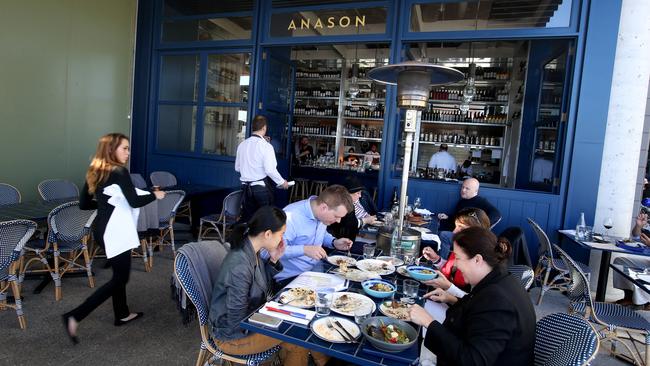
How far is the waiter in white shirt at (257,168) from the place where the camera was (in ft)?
16.0

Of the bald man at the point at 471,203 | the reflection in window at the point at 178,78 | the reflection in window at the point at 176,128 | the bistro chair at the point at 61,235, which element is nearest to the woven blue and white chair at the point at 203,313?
the bistro chair at the point at 61,235

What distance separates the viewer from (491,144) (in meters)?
8.23

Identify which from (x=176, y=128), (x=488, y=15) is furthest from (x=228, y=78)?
(x=488, y=15)

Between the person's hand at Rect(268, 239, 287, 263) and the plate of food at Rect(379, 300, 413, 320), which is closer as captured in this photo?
the plate of food at Rect(379, 300, 413, 320)

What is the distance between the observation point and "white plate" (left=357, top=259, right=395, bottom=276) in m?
2.30

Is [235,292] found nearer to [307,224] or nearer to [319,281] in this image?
[319,281]

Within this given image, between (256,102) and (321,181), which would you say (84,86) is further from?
(321,181)

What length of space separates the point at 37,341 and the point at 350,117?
7579 millimetres

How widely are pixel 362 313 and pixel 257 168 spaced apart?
3.46 m

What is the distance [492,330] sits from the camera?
1383 mm

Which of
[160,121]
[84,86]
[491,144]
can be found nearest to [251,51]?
[160,121]

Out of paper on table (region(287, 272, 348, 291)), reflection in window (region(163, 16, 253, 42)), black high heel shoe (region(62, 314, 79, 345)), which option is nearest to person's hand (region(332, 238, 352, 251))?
paper on table (region(287, 272, 348, 291))

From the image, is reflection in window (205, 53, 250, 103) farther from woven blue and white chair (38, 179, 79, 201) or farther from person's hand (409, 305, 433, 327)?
person's hand (409, 305, 433, 327)

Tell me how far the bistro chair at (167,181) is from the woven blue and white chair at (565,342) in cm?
515
